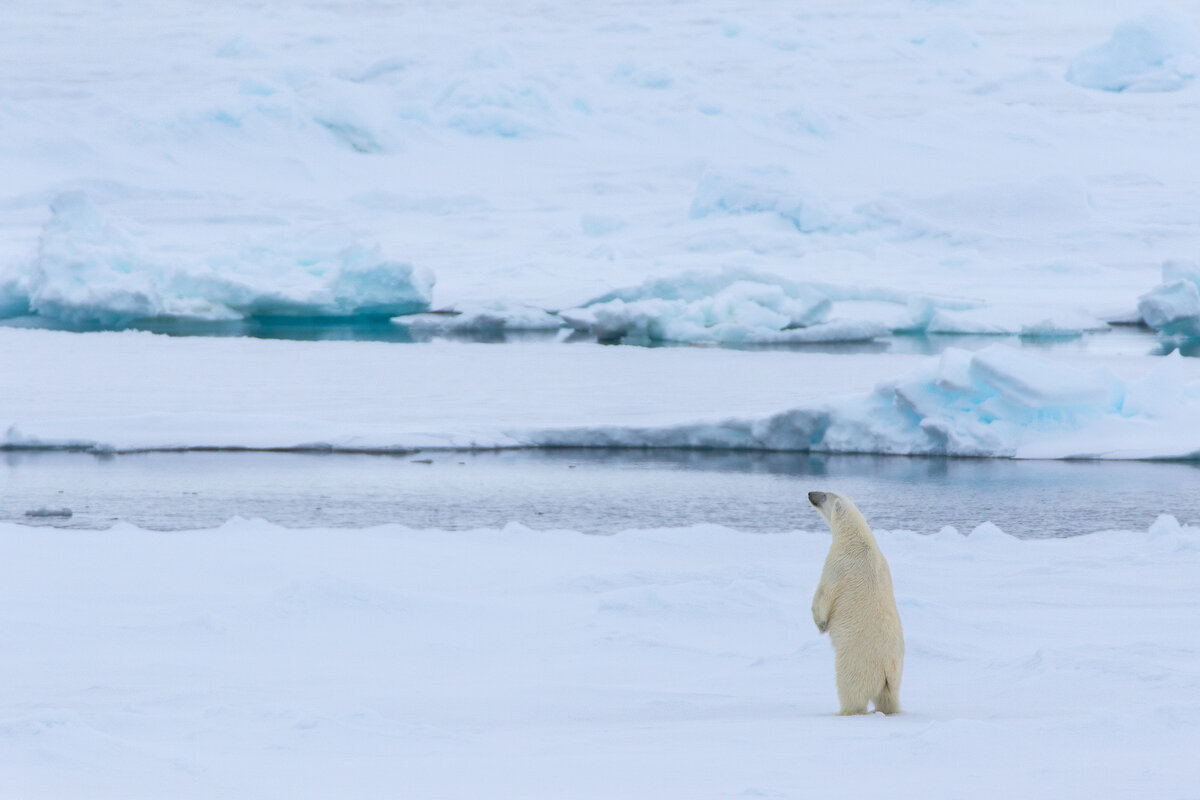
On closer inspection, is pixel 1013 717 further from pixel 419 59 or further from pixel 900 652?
pixel 419 59

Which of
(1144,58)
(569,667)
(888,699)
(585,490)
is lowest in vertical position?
(585,490)

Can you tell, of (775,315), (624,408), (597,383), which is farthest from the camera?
(775,315)

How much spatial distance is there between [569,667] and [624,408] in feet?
26.7

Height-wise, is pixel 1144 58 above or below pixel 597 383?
above

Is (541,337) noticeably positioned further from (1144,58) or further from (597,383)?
(1144,58)

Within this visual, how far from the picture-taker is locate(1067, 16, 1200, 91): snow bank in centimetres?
3753

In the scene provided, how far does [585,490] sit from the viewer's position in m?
9.59

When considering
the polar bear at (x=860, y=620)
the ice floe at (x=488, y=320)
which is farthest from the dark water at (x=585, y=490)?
the ice floe at (x=488, y=320)

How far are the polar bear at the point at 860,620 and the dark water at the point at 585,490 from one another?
195 inches

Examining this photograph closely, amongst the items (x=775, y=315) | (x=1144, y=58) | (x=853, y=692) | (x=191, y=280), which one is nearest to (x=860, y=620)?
(x=853, y=692)

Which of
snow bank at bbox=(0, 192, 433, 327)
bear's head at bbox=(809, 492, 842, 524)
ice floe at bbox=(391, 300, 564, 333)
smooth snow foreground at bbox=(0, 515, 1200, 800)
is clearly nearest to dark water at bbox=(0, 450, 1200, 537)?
smooth snow foreground at bbox=(0, 515, 1200, 800)

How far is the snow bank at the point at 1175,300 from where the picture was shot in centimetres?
1703

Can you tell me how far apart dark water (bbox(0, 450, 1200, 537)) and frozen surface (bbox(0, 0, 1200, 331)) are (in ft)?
23.2

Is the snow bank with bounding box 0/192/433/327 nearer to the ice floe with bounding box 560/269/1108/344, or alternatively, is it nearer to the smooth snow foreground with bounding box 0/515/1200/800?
the ice floe with bounding box 560/269/1108/344
